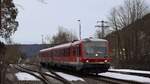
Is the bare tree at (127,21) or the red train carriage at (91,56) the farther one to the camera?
the bare tree at (127,21)

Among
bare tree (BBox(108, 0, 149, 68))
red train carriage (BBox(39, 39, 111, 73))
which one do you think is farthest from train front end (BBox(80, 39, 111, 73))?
bare tree (BBox(108, 0, 149, 68))

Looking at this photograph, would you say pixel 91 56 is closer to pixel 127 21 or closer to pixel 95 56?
pixel 95 56

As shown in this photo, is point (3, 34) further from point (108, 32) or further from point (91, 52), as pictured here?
point (108, 32)

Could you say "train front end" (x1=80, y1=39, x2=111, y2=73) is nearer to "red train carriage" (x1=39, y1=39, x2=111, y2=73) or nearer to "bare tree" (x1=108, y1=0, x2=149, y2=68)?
"red train carriage" (x1=39, y1=39, x2=111, y2=73)

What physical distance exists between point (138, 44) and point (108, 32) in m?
13.5

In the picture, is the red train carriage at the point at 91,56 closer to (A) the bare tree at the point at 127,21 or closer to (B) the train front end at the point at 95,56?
(B) the train front end at the point at 95,56

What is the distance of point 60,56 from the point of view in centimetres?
4919

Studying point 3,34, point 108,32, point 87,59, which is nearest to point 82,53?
point 87,59

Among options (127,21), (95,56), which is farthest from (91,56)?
(127,21)

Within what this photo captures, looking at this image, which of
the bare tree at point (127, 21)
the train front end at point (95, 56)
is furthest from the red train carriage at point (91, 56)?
the bare tree at point (127, 21)

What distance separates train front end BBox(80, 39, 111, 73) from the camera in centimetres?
3694

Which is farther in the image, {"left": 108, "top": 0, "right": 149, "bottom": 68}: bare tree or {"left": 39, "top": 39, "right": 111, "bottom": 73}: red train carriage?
{"left": 108, "top": 0, "right": 149, "bottom": 68}: bare tree

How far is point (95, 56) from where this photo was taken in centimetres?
3728

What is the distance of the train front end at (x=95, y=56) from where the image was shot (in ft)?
121
